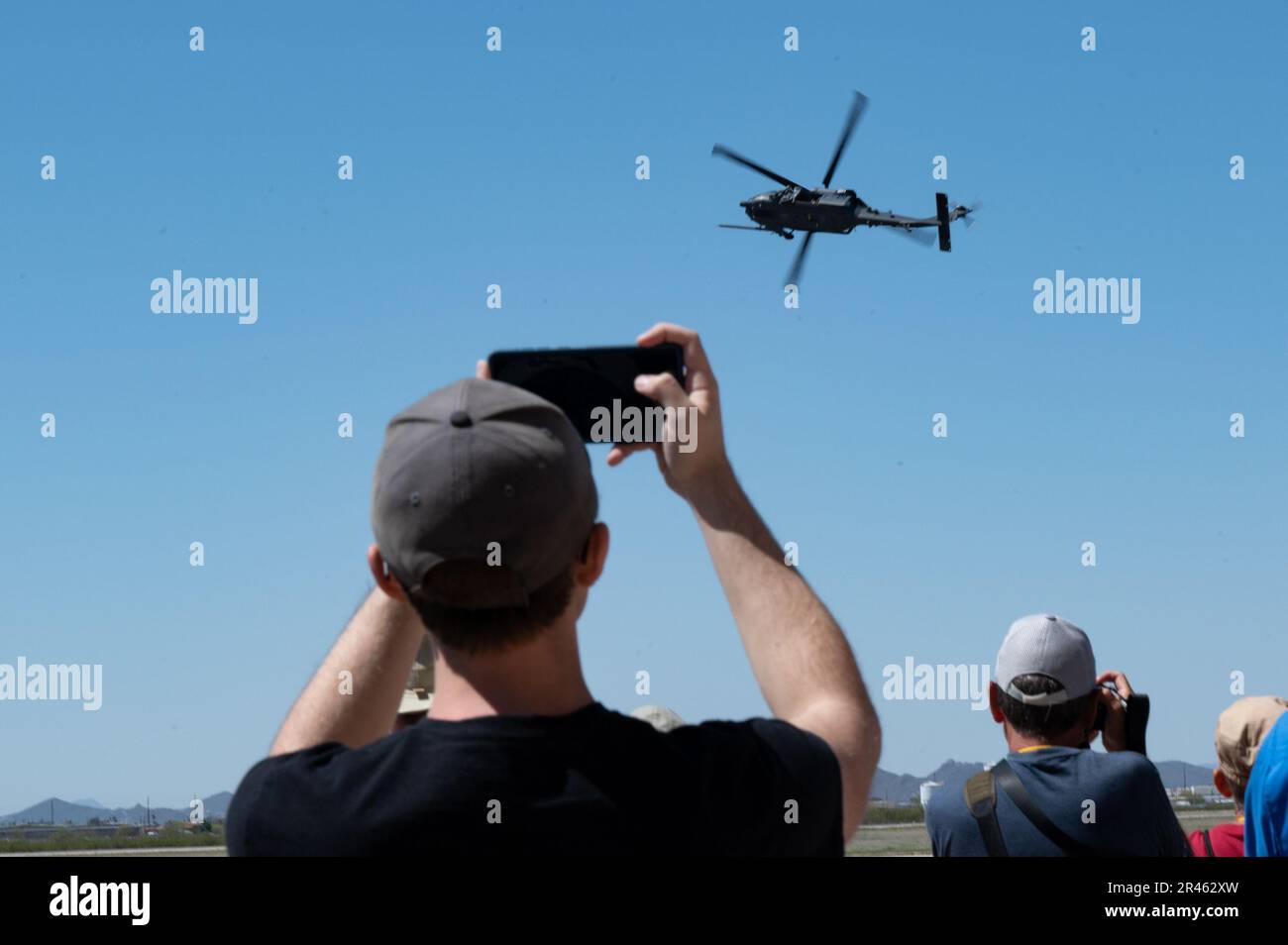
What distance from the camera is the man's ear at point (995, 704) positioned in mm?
5219

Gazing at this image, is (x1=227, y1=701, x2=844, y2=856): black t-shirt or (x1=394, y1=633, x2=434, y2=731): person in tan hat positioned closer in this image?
→ (x1=227, y1=701, x2=844, y2=856): black t-shirt

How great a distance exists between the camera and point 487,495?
255cm

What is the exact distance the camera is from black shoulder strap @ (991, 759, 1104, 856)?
4.84 m

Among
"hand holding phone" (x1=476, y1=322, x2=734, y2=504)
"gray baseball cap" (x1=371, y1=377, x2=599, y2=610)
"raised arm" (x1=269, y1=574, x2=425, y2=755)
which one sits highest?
"hand holding phone" (x1=476, y1=322, x2=734, y2=504)

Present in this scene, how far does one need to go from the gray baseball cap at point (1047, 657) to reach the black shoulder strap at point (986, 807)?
0.98 feet

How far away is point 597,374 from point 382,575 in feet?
1.92

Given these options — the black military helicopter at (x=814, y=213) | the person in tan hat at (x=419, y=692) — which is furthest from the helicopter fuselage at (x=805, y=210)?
the person in tan hat at (x=419, y=692)

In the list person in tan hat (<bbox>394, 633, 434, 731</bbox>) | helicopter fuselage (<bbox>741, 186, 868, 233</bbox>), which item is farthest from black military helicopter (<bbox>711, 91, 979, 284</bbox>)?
person in tan hat (<bbox>394, 633, 434, 731</bbox>)

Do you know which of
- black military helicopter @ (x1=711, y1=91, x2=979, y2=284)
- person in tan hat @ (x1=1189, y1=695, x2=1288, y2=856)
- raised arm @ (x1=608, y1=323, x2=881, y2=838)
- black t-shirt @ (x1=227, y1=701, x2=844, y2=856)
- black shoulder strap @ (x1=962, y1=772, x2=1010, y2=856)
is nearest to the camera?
black t-shirt @ (x1=227, y1=701, x2=844, y2=856)

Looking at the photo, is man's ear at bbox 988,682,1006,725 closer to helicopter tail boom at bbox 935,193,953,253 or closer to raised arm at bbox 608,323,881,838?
raised arm at bbox 608,323,881,838

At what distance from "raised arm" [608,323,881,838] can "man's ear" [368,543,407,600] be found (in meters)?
0.59
